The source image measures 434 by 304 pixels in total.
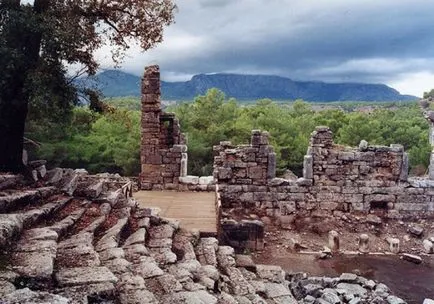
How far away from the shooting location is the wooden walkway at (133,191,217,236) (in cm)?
1024

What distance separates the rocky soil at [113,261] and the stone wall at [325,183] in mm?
4589

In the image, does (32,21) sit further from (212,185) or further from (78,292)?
(212,185)

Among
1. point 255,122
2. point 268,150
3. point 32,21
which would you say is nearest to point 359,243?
point 268,150

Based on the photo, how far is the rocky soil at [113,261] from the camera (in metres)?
5.01

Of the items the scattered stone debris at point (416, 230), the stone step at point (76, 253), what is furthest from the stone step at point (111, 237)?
the scattered stone debris at point (416, 230)

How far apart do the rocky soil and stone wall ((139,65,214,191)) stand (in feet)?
17.0

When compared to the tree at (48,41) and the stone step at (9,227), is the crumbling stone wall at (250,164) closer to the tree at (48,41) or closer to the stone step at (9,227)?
the tree at (48,41)

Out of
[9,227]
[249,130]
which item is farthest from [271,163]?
[249,130]

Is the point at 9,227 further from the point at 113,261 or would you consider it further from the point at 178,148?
the point at 178,148

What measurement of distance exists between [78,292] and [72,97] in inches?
206

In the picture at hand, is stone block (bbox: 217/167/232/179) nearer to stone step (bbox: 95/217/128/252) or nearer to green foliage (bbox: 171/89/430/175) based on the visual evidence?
stone step (bbox: 95/217/128/252)

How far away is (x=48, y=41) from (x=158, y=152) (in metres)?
7.20

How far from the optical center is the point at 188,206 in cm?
1251

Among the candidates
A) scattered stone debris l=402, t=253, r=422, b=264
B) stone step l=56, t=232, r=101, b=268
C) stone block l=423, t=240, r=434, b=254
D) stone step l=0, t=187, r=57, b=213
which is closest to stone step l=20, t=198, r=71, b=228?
stone step l=0, t=187, r=57, b=213
